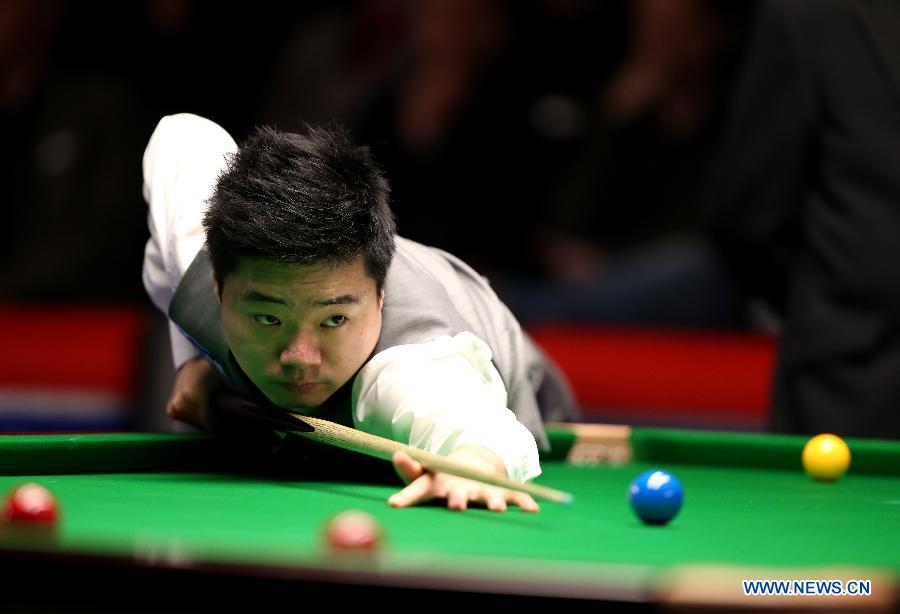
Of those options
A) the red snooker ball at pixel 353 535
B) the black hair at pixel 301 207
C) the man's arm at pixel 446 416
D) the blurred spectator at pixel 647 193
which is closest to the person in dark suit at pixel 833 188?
the man's arm at pixel 446 416

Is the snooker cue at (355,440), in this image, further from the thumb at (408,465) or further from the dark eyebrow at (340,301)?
the dark eyebrow at (340,301)

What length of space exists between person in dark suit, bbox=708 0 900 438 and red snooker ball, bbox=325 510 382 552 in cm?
239

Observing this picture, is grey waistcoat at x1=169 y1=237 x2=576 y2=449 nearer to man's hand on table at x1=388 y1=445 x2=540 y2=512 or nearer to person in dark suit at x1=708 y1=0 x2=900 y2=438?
man's hand on table at x1=388 y1=445 x2=540 y2=512

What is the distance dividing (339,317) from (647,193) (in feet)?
13.7

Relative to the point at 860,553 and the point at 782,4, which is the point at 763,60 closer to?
the point at 782,4

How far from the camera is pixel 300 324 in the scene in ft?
7.95

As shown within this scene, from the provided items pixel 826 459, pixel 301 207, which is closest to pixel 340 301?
pixel 301 207

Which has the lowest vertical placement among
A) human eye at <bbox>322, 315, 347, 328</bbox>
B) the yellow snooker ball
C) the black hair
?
human eye at <bbox>322, 315, 347, 328</bbox>

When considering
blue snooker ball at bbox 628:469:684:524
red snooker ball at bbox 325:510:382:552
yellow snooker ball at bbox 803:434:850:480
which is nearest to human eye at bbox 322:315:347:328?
blue snooker ball at bbox 628:469:684:524

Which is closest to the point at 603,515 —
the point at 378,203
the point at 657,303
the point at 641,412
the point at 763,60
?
the point at 378,203

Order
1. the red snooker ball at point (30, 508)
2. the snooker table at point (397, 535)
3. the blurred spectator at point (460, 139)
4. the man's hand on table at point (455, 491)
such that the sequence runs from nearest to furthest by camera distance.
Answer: the snooker table at point (397, 535)
the red snooker ball at point (30, 508)
the man's hand on table at point (455, 491)
the blurred spectator at point (460, 139)

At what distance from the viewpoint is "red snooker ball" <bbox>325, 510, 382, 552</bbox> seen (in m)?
1.67

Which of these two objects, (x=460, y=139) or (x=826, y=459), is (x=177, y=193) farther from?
(x=460, y=139)

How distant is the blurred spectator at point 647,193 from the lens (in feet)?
20.1
